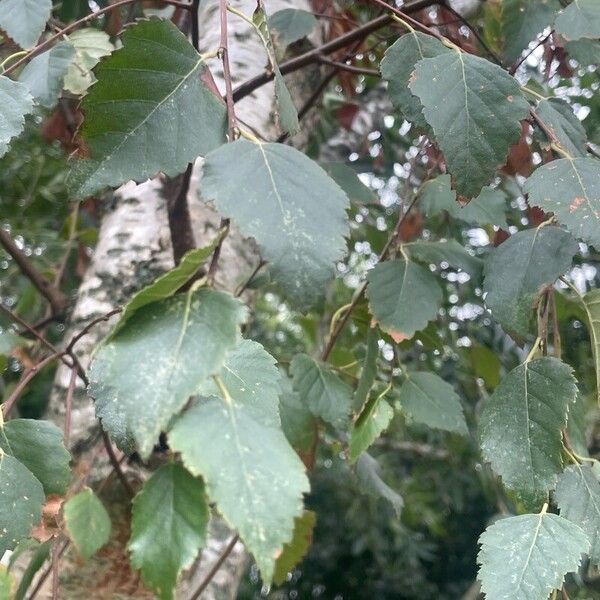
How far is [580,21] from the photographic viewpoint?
782 millimetres

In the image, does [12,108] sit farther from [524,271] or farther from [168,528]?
[524,271]

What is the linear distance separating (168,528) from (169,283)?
122mm

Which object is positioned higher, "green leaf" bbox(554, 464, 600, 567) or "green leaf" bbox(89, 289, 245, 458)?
"green leaf" bbox(89, 289, 245, 458)

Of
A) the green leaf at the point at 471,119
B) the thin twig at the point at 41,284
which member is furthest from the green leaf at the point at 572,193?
the thin twig at the point at 41,284

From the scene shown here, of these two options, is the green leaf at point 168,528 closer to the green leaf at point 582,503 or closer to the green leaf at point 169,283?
the green leaf at point 169,283

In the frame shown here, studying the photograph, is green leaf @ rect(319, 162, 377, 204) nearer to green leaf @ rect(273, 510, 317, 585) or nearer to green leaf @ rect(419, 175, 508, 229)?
green leaf @ rect(419, 175, 508, 229)

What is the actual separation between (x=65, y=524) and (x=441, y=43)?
0.59 m

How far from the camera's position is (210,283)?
0.40m

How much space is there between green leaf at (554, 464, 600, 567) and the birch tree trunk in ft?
1.59

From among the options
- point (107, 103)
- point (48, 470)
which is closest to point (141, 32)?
point (107, 103)

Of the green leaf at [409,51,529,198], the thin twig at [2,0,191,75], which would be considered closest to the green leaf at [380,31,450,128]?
the green leaf at [409,51,529,198]

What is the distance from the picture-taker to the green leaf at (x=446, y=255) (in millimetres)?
883

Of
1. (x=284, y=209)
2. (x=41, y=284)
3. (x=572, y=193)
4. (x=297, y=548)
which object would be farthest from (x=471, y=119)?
(x=41, y=284)

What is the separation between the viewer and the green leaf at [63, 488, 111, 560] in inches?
27.0
